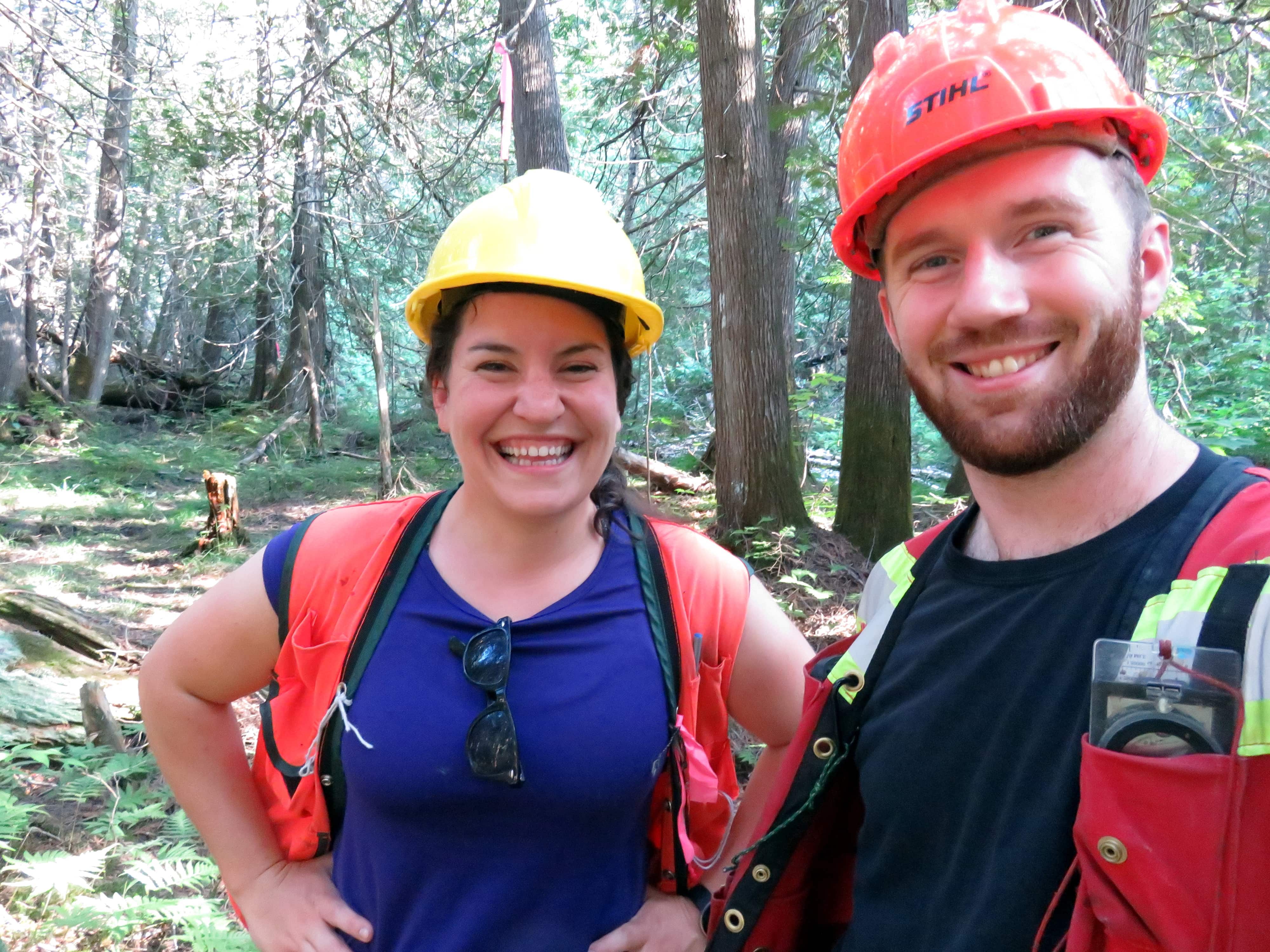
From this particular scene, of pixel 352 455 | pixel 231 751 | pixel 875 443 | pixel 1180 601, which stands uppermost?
pixel 352 455

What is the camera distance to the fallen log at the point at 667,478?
9047 mm

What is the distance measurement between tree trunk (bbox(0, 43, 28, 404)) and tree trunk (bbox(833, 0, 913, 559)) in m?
9.85

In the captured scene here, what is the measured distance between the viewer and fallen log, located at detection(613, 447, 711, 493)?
356 inches

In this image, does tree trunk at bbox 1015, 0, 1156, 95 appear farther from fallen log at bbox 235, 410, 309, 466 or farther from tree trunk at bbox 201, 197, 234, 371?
fallen log at bbox 235, 410, 309, 466

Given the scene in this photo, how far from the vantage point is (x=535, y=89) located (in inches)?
294

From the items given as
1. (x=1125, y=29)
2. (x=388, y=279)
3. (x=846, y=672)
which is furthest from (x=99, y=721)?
(x=388, y=279)

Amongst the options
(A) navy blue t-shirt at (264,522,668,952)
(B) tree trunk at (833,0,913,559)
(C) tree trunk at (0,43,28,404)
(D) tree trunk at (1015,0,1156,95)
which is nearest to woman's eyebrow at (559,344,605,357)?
(A) navy blue t-shirt at (264,522,668,952)

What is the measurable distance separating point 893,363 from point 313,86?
212 inches

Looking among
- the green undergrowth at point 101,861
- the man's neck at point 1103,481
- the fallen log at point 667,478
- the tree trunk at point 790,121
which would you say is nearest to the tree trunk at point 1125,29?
the tree trunk at point 790,121

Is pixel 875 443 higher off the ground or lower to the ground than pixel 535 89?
lower

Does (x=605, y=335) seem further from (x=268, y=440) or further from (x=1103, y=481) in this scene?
(x=268, y=440)

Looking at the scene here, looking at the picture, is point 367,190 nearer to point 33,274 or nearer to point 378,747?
point 33,274

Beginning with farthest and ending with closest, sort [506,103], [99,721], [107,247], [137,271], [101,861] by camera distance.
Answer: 1. [137,271]
2. [107,247]
3. [99,721]
4. [101,861]
5. [506,103]

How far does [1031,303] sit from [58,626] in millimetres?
5658
